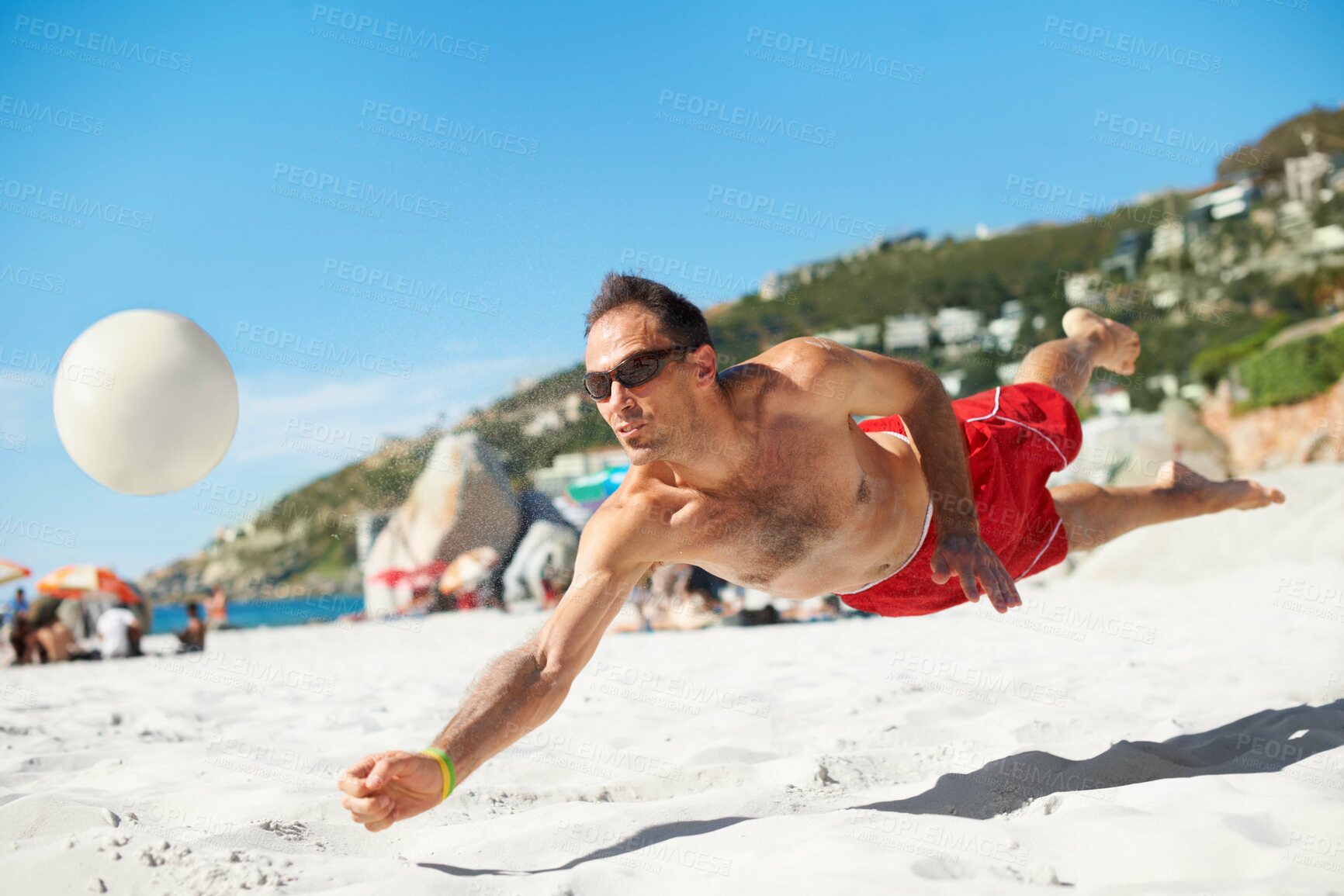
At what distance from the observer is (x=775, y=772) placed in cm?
345

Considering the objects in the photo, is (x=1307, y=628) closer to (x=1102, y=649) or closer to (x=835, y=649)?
(x=1102, y=649)

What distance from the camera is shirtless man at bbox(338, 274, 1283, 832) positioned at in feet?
8.25

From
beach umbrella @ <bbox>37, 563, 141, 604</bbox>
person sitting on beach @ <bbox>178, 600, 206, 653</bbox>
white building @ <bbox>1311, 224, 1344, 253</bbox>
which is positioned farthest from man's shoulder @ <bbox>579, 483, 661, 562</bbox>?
white building @ <bbox>1311, 224, 1344, 253</bbox>

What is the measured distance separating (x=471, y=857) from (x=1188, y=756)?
250 centimetres

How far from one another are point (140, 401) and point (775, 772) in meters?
3.26

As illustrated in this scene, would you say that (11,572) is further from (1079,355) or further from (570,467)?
(1079,355)

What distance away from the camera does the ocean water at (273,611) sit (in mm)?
37062

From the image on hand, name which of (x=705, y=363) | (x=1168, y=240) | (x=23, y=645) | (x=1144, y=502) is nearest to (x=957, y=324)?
(x=1168, y=240)

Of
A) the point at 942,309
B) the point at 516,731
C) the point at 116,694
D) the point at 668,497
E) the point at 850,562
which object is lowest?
the point at 116,694

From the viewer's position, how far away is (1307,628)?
5.61m

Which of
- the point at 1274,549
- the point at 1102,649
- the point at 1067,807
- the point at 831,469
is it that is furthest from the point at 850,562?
the point at 1274,549

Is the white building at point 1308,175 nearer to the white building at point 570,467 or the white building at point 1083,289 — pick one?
the white building at point 1083,289

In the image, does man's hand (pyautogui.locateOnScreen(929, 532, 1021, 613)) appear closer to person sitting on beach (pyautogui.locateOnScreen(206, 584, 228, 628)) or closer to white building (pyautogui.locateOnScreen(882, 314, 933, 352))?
person sitting on beach (pyautogui.locateOnScreen(206, 584, 228, 628))

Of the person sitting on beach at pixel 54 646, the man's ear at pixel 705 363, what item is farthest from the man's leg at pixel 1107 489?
the person sitting on beach at pixel 54 646
